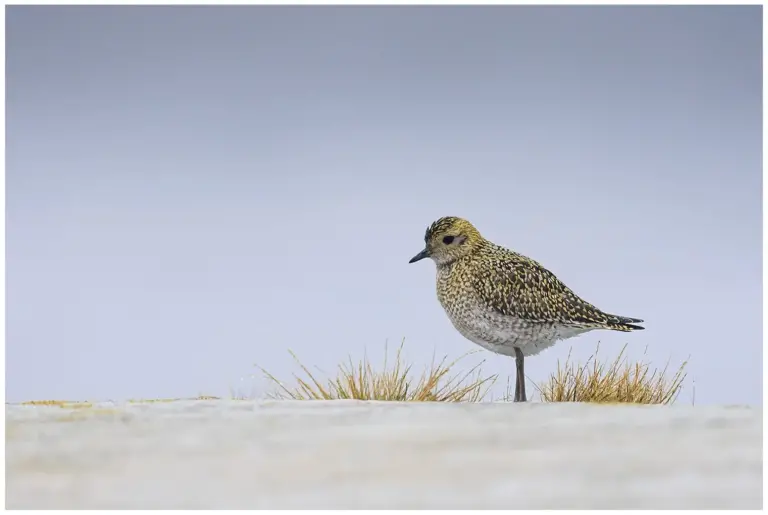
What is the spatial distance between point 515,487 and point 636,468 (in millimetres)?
534

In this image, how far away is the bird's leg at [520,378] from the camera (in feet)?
18.6

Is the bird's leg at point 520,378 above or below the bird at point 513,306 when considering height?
below

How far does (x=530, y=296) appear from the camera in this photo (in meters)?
5.71

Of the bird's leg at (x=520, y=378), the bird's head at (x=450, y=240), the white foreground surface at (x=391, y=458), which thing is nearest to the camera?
the white foreground surface at (x=391, y=458)

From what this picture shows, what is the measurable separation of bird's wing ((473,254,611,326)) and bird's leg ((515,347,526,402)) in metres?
0.26

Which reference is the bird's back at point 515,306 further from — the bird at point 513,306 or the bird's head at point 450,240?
the bird's head at point 450,240

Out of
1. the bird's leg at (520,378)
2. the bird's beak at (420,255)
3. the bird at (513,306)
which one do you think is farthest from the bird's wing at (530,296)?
the bird's beak at (420,255)

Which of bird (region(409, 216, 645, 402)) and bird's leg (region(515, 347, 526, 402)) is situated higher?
bird (region(409, 216, 645, 402))

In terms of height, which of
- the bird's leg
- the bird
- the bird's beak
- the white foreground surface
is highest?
the bird's beak

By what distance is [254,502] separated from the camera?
280 cm

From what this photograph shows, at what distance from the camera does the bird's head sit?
20.2 ft

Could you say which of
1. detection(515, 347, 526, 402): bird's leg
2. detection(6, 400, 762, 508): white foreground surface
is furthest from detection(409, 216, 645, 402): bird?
detection(6, 400, 762, 508): white foreground surface

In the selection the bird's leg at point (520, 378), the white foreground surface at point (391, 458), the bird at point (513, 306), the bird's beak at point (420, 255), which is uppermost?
the bird's beak at point (420, 255)

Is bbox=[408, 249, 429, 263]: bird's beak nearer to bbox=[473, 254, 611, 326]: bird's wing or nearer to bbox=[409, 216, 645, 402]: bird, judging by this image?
bbox=[409, 216, 645, 402]: bird
